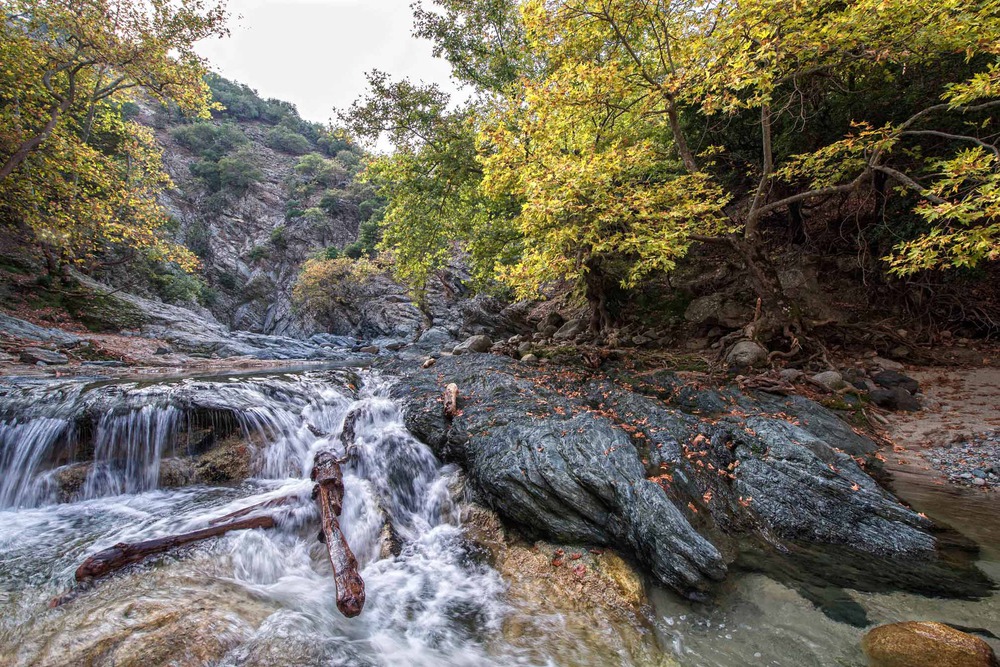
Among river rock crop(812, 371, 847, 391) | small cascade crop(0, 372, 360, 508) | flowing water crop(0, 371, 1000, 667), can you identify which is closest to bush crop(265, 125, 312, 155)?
small cascade crop(0, 372, 360, 508)

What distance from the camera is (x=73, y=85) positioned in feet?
32.0

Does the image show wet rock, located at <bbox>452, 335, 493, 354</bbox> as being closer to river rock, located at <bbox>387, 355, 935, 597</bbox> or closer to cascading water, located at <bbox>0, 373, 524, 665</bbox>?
cascading water, located at <bbox>0, 373, 524, 665</bbox>

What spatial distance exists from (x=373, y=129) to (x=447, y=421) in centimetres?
959

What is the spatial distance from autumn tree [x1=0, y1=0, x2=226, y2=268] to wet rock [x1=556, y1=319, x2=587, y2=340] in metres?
13.0

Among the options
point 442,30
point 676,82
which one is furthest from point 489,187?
point 442,30

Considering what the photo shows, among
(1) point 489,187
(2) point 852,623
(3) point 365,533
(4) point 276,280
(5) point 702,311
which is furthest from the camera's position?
(4) point 276,280

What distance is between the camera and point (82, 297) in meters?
13.8

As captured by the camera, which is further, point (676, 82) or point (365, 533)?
point (676, 82)

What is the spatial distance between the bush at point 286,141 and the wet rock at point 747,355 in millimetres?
63837

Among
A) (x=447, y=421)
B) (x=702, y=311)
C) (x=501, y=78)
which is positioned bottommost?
(x=447, y=421)

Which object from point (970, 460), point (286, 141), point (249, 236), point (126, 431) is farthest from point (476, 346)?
point (286, 141)

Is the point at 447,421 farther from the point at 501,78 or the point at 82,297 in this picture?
the point at 82,297

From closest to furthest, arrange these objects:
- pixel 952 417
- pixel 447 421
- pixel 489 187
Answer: pixel 952 417, pixel 447 421, pixel 489 187

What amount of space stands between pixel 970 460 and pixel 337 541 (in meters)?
7.80
